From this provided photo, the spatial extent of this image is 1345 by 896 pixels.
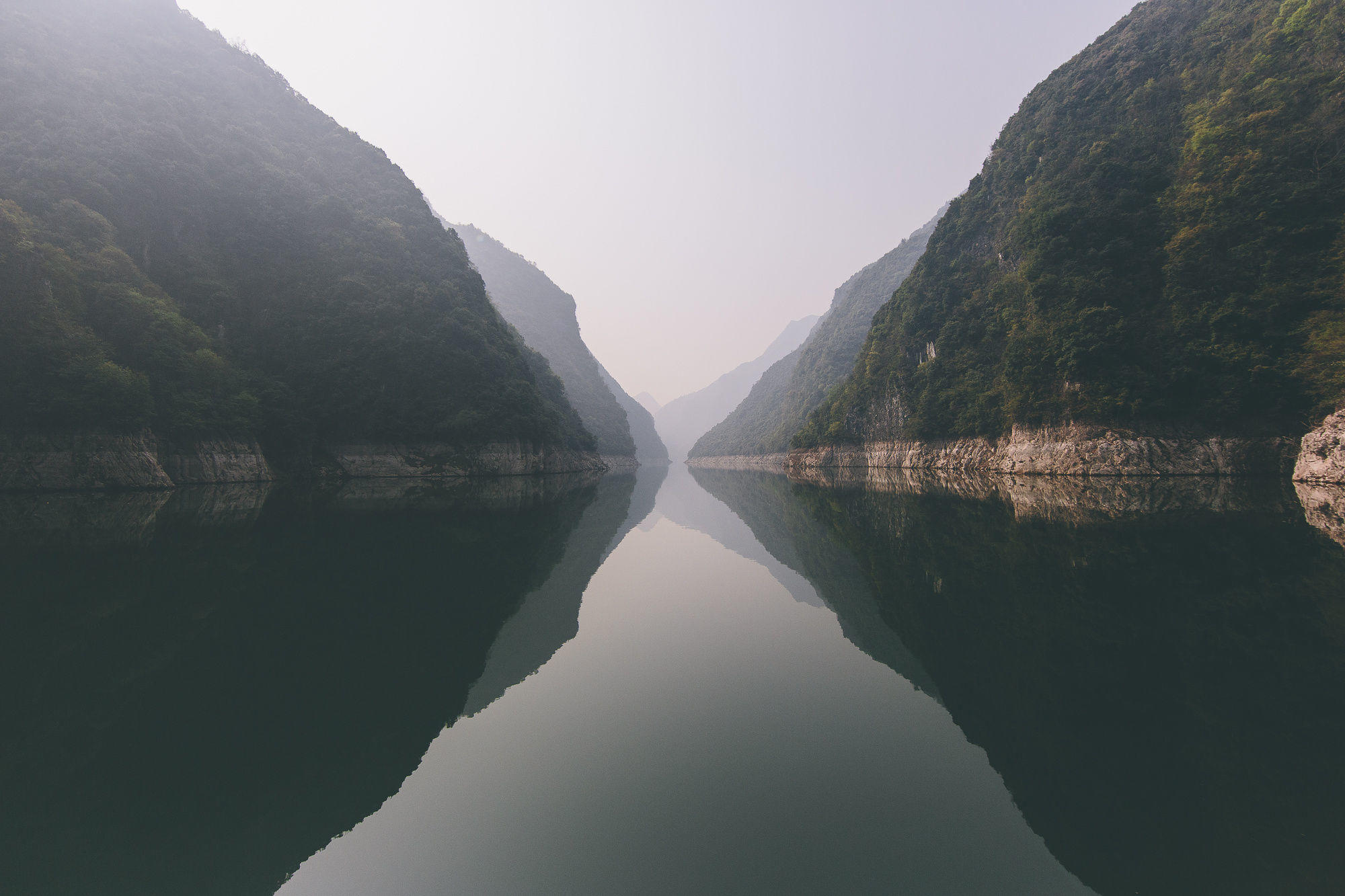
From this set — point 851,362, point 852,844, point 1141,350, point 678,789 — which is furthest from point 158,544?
point 851,362

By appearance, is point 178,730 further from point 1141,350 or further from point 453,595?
point 1141,350

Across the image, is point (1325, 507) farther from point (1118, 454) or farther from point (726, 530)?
point (726, 530)

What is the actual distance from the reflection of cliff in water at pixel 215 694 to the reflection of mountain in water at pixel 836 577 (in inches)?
247

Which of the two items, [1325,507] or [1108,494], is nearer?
[1325,507]

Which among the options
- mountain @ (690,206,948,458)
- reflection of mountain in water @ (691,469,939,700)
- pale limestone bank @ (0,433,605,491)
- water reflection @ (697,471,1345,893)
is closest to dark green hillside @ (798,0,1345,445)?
water reflection @ (697,471,1345,893)

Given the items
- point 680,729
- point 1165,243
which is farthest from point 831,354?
point 680,729

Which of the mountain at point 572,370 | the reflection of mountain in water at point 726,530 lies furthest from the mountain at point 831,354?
the reflection of mountain in water at point 726,530

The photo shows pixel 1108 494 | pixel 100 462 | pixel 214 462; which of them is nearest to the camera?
pixel 1108 494

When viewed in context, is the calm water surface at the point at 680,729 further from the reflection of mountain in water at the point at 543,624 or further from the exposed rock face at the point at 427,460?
the exposed rock face at the point at 427,460

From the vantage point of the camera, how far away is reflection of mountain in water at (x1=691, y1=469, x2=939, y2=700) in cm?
787

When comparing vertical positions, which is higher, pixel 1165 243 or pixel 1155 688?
pixel 1165 243

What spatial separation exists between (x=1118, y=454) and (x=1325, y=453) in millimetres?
11403

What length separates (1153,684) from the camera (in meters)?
6.16

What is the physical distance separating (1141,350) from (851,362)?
363 ft
